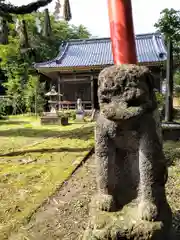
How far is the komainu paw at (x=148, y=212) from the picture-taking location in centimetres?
191

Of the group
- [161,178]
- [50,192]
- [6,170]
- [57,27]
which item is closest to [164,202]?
[161,178]

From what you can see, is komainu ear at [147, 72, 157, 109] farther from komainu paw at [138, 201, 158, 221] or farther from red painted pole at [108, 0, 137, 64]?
red painted pole at [108, 0, 137, 64]

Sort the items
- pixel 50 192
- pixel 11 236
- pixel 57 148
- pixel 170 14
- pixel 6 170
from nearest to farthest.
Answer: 1. pixel 11 236
2. pixel 50 192
3. pixel 6 170
4. pixel 57 148
5. pixel 170 14

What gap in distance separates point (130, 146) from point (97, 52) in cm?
1780

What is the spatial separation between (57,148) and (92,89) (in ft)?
36.0

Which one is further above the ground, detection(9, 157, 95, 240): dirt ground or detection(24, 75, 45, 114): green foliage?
detection(24, 75, 45, 114): green foliage

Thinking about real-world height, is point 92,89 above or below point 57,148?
above

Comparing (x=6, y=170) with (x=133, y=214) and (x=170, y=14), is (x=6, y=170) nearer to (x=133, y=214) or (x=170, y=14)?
(x=133, y=214)

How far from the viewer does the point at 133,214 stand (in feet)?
6.61

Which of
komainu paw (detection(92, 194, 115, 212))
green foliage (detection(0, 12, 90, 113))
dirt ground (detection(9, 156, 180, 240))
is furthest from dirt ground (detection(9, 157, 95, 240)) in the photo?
green foliage (detection(0, 12, 90, 113))

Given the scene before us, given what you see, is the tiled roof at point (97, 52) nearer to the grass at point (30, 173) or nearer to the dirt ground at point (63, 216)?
the grass at point (30, 173)

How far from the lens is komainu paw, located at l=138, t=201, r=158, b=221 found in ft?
6.28

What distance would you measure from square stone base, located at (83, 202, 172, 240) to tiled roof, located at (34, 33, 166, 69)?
14.4 m

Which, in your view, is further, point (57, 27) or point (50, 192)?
point (57, 27)
